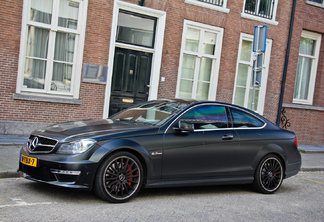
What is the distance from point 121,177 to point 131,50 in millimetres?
8283

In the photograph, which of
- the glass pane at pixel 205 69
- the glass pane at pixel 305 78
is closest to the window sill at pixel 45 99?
the glass pane at pixel 205 69

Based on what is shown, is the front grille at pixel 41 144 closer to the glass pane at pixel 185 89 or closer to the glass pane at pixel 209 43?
the glass pane at pixel 185 89

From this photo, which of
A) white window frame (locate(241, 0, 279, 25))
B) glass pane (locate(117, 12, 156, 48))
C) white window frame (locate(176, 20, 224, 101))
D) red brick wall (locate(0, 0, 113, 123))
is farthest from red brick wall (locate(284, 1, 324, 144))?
red brick wall (locate(0, 0, 113, 123))

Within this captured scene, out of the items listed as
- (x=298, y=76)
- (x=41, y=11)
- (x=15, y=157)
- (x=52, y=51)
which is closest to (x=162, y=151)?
(x=15, y=157)

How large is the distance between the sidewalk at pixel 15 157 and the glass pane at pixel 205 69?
4.46 m

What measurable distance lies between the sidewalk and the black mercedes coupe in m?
1.14

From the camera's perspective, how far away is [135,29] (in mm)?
13195

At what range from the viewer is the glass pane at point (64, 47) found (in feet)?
39.1

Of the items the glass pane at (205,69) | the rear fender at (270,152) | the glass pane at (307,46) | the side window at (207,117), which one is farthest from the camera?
the glass pane at (307,46)

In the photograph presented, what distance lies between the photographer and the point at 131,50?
43.3 feet

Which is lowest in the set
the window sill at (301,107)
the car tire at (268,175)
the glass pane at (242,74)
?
the car tire at (268,175)

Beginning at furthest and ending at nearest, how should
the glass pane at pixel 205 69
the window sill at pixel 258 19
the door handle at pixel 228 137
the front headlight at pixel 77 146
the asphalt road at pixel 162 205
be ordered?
the window sill at pixel 258 19, the glass pane at pixel 205 69, the door handle at pixel 228 137, the front headlight at pixel 77 146, the asphalt road at pixel 162 205

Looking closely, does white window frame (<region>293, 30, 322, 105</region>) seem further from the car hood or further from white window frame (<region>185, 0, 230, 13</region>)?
the car hood

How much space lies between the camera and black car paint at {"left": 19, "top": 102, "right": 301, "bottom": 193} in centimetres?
529
